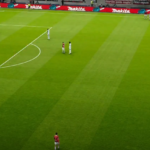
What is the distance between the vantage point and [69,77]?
3900 centimetres

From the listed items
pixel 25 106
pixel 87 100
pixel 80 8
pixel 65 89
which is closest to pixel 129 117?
pixel 87 100

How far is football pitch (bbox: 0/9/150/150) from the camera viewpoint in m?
28.0

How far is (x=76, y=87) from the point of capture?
36.4 m

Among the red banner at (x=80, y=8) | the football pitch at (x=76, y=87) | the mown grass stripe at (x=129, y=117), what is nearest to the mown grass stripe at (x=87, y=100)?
the football pitch at (x=76, y=87)

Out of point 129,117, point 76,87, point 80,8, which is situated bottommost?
point 80,8

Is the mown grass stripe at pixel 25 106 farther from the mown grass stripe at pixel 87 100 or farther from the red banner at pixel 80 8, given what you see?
the red banner at pixel 80 8

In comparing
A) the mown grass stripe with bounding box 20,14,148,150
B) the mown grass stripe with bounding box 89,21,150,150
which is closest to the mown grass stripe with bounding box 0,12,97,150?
the mown grass stripe with bounding box 20,14,148,150

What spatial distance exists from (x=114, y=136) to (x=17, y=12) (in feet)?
162

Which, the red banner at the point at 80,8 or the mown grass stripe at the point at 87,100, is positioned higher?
the mown grass stripe at the point at 87,100

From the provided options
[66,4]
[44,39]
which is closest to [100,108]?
[44,39]

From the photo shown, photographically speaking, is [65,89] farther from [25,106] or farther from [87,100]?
[25,106]

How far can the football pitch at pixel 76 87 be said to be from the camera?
28.0 metres

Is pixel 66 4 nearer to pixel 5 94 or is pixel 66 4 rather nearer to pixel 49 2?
pixel 49 2

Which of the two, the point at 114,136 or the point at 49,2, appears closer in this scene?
the point at 114,136
